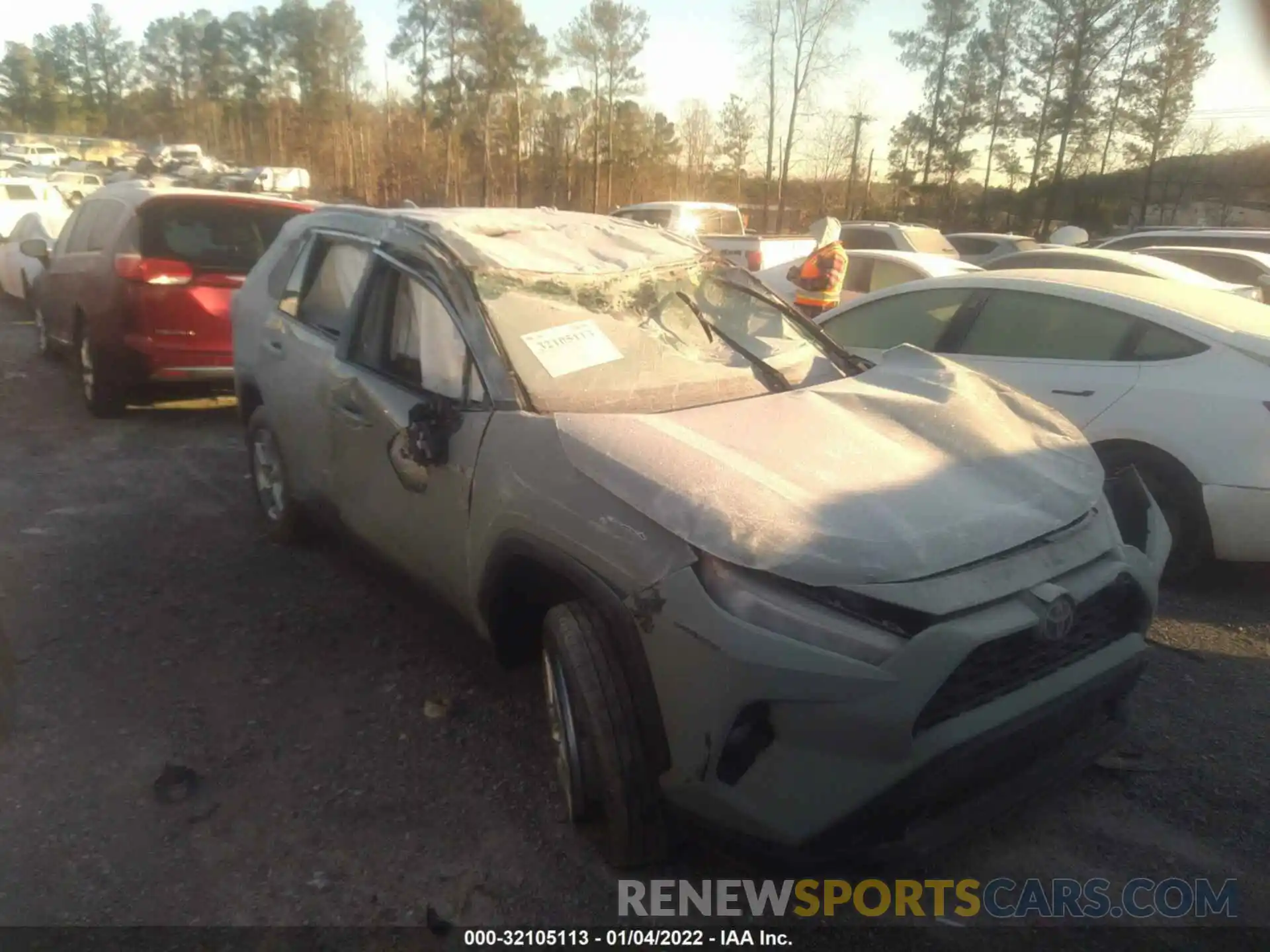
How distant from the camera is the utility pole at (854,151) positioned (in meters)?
35.1

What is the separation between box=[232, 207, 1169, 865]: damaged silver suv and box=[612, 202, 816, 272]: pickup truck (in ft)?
25.4

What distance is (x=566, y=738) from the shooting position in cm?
261

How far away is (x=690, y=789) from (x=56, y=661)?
2851 millimetres

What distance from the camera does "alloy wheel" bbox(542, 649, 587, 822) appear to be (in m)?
2.55

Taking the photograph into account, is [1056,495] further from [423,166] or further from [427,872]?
[423,166]

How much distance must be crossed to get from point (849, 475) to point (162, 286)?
18.9ft

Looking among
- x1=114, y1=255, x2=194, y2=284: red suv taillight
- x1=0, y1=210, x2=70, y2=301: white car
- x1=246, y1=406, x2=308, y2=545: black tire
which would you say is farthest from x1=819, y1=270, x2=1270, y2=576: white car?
x1=0, y1=210, x2=70, y2=301: white car

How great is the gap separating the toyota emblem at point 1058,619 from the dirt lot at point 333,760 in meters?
0.56

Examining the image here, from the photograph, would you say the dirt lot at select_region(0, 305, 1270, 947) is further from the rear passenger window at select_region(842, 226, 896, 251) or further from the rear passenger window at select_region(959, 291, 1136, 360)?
the rear passenger window at select_region(842, 226, 896, 251)

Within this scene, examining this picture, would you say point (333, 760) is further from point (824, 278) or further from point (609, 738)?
point (824, 278)

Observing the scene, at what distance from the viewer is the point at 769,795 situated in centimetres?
212

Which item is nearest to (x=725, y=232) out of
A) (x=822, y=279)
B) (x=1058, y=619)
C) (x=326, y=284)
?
(x=822, y=279)

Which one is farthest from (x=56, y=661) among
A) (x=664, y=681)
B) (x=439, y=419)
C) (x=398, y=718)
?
(x=664, y=681)

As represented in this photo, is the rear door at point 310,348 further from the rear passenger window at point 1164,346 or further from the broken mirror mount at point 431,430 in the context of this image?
the rear passenger window at point 1164,346
